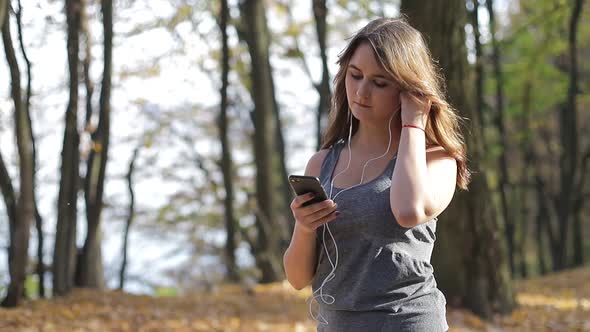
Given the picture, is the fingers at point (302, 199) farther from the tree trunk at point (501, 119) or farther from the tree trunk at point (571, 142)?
the tree trunk at point (501, 119)

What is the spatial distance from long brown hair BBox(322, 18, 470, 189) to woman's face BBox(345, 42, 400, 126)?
3 centimetres

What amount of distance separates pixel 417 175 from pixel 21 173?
4673mm

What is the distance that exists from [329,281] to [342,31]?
13690 millimetres

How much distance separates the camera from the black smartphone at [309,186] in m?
2.32

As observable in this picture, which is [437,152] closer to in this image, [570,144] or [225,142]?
[225,142]

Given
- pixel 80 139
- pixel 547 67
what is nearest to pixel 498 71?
pixel 547 67

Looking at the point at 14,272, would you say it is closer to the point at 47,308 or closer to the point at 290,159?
the point at 47,308

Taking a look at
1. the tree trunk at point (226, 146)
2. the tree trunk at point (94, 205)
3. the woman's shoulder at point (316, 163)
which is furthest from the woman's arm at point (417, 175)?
the tree trunk at point (226, 146)

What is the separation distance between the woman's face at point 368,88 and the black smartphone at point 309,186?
355 millimetres

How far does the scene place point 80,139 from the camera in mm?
7949

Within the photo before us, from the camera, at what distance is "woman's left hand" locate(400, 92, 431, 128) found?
247cm

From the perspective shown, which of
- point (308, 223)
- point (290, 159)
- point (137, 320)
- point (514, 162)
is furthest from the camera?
point (514, 162)

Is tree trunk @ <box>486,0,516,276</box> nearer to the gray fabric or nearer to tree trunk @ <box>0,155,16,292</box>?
tree trunk @ <box>0,155,16,292</box>

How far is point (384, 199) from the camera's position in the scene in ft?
7.99
